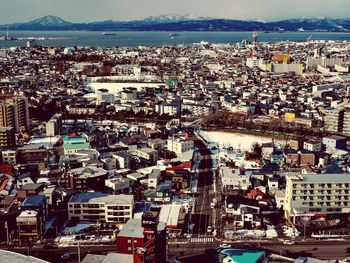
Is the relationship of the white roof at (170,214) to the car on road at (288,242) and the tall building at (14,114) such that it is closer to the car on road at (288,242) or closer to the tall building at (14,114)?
the car on road at (288,242)

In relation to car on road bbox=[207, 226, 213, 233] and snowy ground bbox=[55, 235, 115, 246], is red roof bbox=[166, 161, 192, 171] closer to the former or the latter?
car on road bbox=[207, 226, 213, 233]

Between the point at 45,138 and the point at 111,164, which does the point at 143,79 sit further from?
the point at 111,164

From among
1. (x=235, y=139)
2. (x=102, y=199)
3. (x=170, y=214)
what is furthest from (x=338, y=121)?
(x=102, y=199)

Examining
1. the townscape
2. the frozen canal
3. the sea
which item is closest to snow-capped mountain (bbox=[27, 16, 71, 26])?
the sea

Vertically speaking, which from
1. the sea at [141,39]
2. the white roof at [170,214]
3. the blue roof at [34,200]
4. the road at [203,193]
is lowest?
the road at [203,193]

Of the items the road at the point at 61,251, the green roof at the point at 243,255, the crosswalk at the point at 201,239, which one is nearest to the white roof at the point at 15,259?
the road at the point at 61,251

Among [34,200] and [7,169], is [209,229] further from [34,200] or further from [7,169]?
[7,169]
